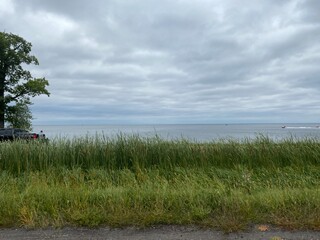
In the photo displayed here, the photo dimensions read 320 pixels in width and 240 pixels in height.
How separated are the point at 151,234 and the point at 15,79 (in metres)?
34.8

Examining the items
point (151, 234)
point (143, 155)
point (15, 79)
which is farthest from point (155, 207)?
point (15, 79)

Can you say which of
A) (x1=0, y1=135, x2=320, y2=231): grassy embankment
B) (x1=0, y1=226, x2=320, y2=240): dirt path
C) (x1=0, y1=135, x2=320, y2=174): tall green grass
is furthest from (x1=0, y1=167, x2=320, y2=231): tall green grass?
(x1=0, y1=135, x2=320, y2=174): tall green grass

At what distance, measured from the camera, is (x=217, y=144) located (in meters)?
9.70

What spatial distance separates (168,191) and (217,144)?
4794 millimetres

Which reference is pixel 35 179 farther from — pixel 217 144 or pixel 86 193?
pixel 217 144

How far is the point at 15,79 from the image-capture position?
33844 mm

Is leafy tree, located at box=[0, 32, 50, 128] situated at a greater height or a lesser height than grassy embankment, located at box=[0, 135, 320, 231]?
greater

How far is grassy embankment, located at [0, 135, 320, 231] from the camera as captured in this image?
4277 mm

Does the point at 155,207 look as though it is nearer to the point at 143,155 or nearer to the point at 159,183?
the point at 159,183

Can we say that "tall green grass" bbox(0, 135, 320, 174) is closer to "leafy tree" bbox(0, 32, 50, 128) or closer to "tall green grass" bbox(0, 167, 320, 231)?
"tall green grass" bbox(0, 167, 320, 231)

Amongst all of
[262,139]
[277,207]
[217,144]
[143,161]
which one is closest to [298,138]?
[262,139]

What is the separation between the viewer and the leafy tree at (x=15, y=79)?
3262 cm

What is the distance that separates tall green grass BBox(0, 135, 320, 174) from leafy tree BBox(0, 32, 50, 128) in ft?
86.5

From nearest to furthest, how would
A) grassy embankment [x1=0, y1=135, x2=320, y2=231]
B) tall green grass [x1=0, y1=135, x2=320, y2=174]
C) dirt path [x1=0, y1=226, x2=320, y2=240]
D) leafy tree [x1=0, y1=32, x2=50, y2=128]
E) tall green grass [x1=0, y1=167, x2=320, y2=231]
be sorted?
dirt path [x1=0, y1=226, x2=320, y2=240]
tall green grass [x1=0, y1=167, x2=320, y2=231]
grassy embankment [x1=0, y1=135, x2=320, y2=231]
tall green grass [x1=0, y1=135, x2=320, y2=174]
leafy tree [x1=0, y1=32, x2=50, y2=128]
